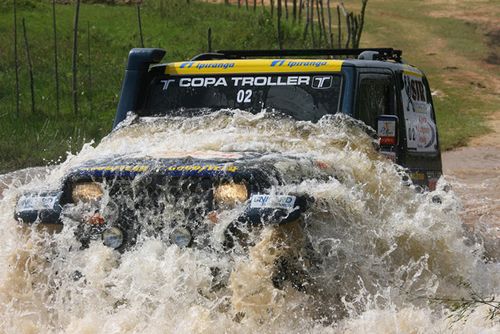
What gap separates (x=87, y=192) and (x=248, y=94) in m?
1.91

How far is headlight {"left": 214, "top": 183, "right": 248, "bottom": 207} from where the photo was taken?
570 centimetres

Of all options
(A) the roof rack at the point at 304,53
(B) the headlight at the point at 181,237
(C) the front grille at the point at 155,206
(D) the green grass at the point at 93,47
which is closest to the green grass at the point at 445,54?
(D) the green grass at the point at 93,47

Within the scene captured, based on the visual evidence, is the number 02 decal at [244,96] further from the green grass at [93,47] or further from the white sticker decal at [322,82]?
the green grass at [93,47]

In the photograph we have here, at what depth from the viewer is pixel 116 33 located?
3403 cm

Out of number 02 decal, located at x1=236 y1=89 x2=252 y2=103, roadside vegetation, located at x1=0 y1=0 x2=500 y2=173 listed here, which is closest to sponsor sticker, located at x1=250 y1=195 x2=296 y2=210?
number 02 decal, located at x1=236 y1=89 x2=252 y2=103

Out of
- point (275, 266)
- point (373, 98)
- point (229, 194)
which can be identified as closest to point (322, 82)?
point (373, 98)

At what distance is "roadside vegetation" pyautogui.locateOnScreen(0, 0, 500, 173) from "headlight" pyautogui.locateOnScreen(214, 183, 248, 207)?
1212cm

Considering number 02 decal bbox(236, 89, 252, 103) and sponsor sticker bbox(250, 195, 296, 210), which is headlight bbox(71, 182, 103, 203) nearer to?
sponsor sticker bbox(250, 195, 296, 210)

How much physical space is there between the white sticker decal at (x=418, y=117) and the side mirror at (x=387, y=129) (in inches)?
34.5

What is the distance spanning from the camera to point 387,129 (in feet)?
23.7

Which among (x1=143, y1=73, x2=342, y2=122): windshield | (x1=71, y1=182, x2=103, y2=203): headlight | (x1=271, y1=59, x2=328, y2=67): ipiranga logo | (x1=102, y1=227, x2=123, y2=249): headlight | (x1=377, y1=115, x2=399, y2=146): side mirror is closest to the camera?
(x1=102, y1=227, x2=123, y2=249): headlight

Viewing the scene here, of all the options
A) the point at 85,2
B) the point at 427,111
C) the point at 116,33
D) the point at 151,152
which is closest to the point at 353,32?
the point at 116,33

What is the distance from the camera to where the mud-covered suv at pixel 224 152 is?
5715mm

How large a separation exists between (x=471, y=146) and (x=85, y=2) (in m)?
21.6
